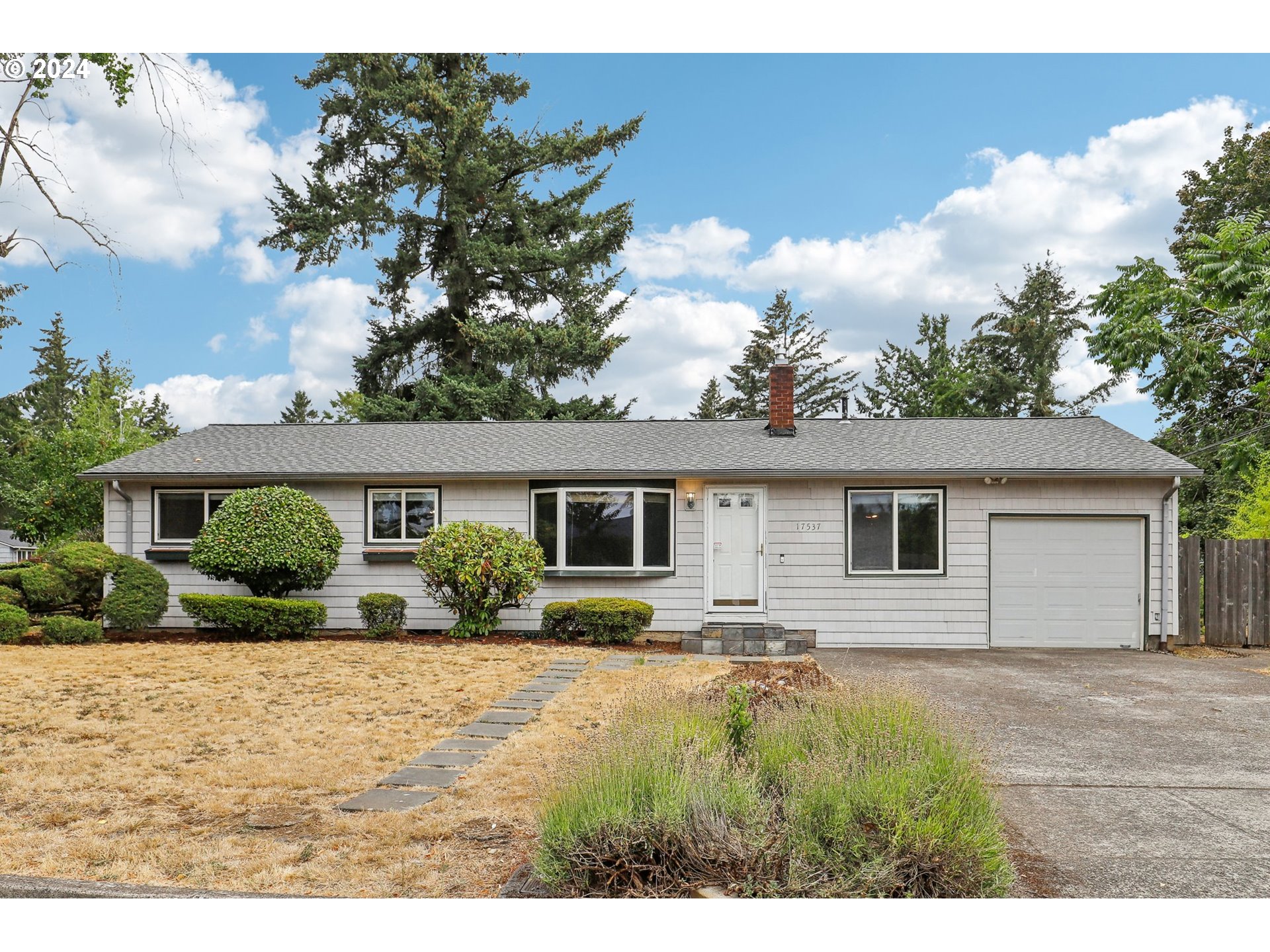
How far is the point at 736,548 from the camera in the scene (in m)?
11.1

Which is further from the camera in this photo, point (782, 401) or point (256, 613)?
point (782, 401)

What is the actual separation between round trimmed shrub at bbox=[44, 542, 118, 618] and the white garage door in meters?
12.4

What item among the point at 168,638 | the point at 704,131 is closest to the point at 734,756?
the point at 168,638

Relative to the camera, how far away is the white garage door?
1071 centimetres

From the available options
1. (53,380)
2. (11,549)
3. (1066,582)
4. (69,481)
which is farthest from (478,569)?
(53,380)

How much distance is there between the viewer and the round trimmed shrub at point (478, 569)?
10.3 meters

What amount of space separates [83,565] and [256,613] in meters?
2.61

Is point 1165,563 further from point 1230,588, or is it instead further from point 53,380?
point 53,380

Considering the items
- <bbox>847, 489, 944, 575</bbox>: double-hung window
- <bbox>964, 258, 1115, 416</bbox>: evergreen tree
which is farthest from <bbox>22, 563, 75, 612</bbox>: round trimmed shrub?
<bbox>964, 258, 1115, 416</bbox>: evergreen tree

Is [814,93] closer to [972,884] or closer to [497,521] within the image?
[497,521]

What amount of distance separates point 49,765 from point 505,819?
3.01 metres

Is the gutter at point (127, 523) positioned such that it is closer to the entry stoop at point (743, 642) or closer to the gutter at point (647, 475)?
the gutter at point (647, 475)

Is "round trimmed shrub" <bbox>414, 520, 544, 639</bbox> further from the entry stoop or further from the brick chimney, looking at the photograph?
the brick chimney

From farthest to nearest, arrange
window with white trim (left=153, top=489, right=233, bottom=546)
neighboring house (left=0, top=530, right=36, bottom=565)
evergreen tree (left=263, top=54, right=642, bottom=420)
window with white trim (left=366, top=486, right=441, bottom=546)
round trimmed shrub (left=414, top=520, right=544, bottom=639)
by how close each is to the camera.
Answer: neighboring house (left=0, top=530, right=36, bottom=565) → evergreen tree (left=263, top=54, right=642, bottom=420) → window with white trim (left=153, top=489, right=233, bottom=546) → window with white trim (left=366, top=486, right=441, bottom=546) → round trimmed shrub (left=414, top=520, right=544, bottom=639)
